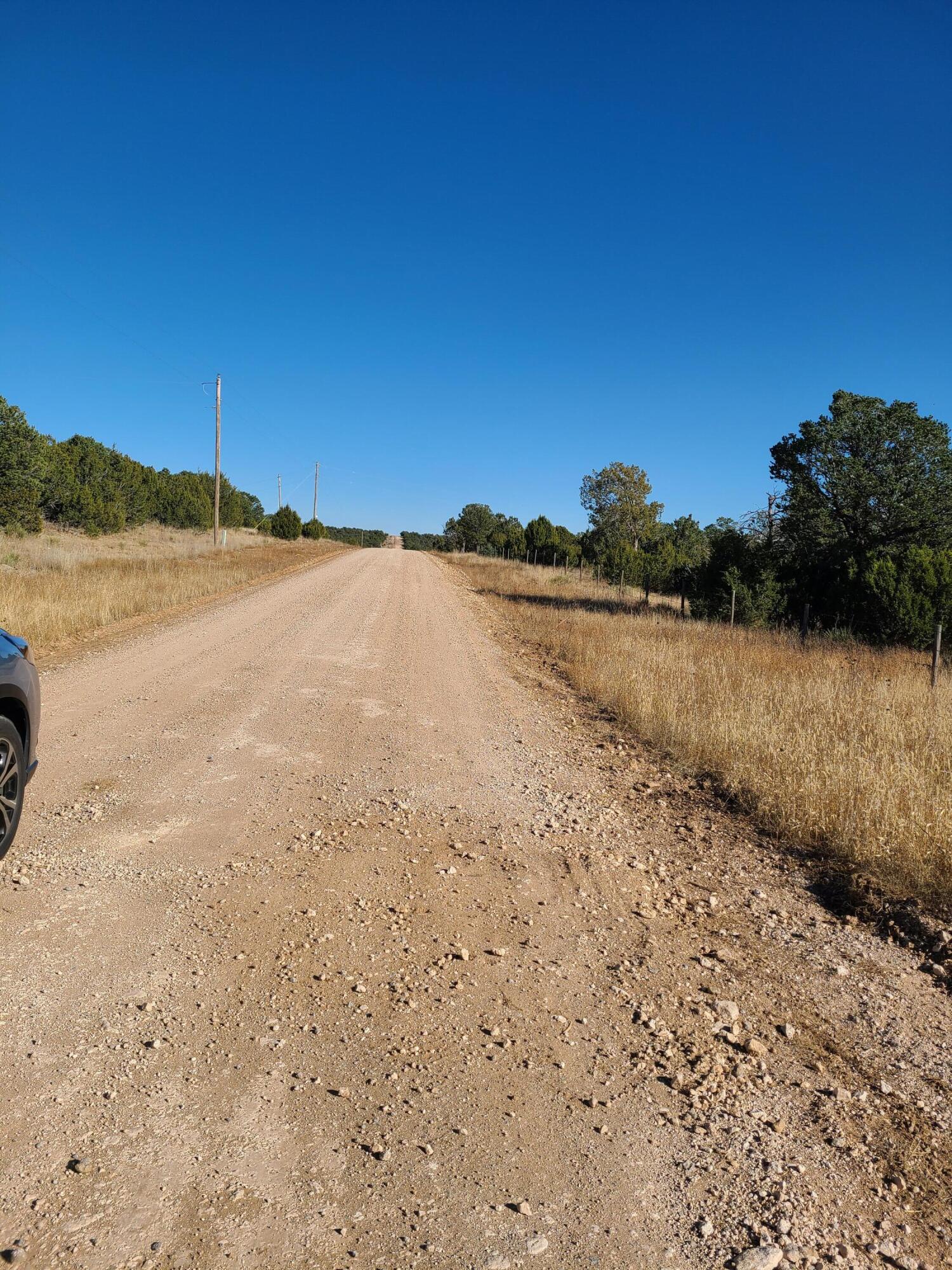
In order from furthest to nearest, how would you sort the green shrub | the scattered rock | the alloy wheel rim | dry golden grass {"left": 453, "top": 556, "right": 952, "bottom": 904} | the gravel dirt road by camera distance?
the green shrub < dry golden grass {"left": 453, "top": 556, "right": 952, "bottom": 904} < the alloy wheel rim < the gravel dirt road < the scattered rock

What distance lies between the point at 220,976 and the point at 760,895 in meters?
3.08

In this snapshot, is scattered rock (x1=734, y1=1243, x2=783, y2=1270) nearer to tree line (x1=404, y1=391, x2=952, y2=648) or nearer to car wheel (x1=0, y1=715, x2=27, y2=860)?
car wheel (x1=0, y1=715, x2=27, y2=860)

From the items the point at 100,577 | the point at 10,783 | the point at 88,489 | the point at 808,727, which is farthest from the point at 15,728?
the point at 88,489

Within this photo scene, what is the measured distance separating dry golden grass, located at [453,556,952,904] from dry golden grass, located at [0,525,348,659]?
27.4ft

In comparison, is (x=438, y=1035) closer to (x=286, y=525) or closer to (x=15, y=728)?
(x=15, y=728)

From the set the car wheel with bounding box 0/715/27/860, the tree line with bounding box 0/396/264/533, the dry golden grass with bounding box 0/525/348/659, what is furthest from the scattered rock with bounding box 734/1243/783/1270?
the tree line with bounding box 0/396/264/533

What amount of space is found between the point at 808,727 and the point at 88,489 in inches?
1527

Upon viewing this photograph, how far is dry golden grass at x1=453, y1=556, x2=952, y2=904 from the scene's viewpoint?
488 centimetres

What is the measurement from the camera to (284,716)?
758cm

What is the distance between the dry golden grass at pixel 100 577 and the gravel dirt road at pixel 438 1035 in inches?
278

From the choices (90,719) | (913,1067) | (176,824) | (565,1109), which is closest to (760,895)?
(913,1067)

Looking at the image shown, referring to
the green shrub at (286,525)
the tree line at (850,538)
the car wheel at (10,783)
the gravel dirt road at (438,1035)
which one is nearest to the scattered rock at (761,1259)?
the gravel dirt road at (438,1035)

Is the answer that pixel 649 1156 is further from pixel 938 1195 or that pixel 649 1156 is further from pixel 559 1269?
pixel 938 1195

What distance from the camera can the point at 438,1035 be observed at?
9.66ft
